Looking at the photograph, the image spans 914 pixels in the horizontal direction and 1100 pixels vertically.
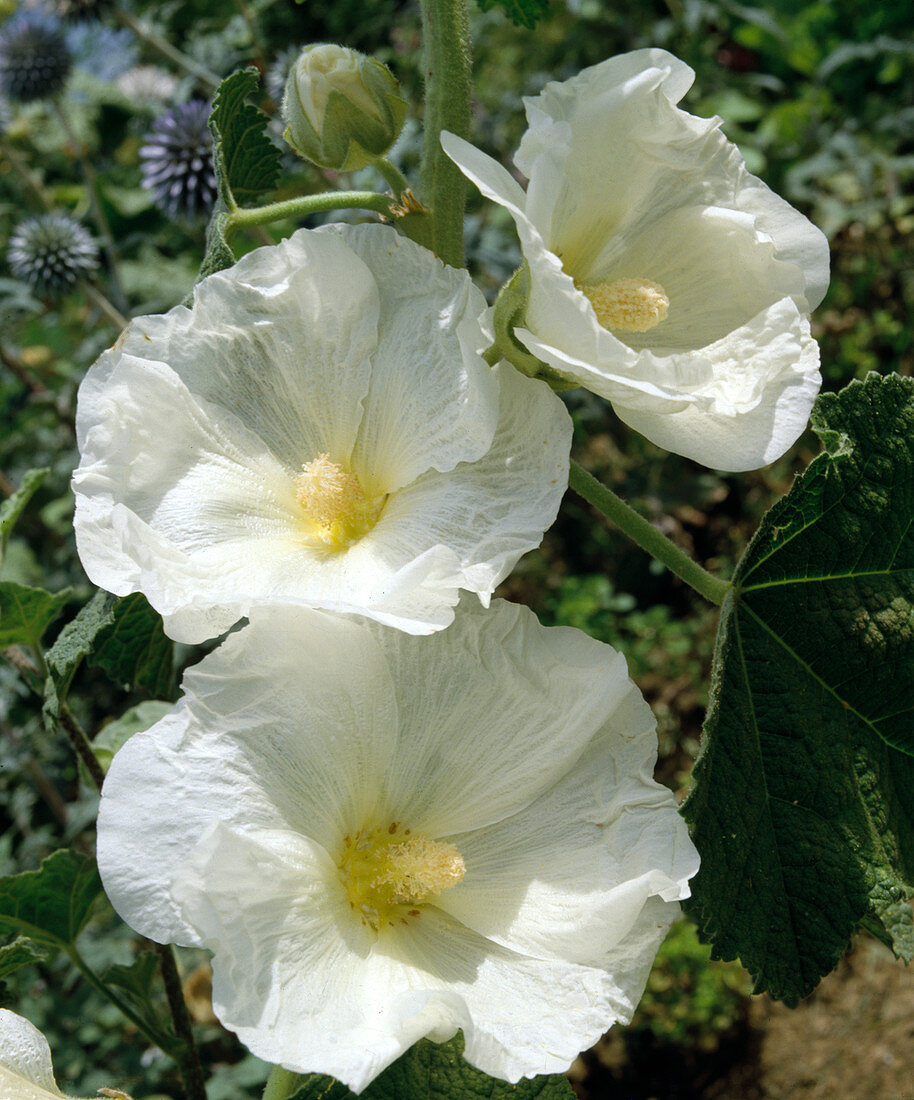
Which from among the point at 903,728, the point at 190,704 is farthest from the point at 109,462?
the point at 903,728

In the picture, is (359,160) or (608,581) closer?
(359,160)

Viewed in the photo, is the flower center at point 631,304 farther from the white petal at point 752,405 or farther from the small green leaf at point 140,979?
the small green leaf at point 140,979

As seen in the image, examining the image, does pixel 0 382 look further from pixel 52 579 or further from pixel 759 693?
pixel 759 693

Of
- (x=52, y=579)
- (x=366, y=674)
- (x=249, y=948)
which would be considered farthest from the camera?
(x=52, y=579)

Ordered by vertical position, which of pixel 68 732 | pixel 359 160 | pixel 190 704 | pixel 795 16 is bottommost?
pixel 795 16

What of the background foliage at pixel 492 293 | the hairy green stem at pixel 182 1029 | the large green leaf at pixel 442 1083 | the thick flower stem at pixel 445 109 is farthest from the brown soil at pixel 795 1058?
the thick flower stem at pixel 445 109

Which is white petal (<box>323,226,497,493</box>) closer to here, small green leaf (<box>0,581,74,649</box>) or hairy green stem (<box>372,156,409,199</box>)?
hairy green stem (<box>372,156,409,199</box>)
